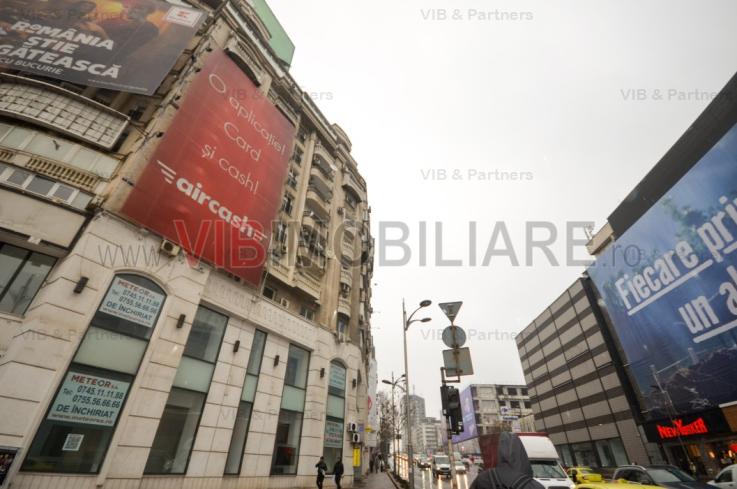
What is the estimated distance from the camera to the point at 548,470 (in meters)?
11.1

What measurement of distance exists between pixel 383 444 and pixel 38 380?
57462 millimetres

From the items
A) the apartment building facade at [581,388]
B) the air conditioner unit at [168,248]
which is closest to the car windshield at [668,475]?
the air conditioner unit at [168,248]

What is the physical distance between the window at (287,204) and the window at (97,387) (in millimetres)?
11340

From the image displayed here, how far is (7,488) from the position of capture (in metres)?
7.60

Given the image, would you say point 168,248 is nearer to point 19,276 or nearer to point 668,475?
point 19,276

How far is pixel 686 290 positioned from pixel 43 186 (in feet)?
135

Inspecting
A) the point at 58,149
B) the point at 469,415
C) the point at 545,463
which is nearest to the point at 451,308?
the point at 545,463

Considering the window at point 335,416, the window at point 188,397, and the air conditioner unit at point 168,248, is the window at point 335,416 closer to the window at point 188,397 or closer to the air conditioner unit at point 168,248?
the window at point 188,397

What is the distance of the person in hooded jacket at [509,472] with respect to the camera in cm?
306

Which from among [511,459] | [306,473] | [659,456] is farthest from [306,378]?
[659,456]

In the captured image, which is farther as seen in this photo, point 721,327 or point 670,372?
point 670,372

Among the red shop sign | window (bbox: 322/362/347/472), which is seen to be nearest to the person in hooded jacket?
window (bbox: 322/362/347/472)

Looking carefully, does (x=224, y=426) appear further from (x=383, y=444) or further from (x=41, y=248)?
(x=383, y=444)

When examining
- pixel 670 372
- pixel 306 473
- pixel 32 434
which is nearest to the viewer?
pixel 32 434
